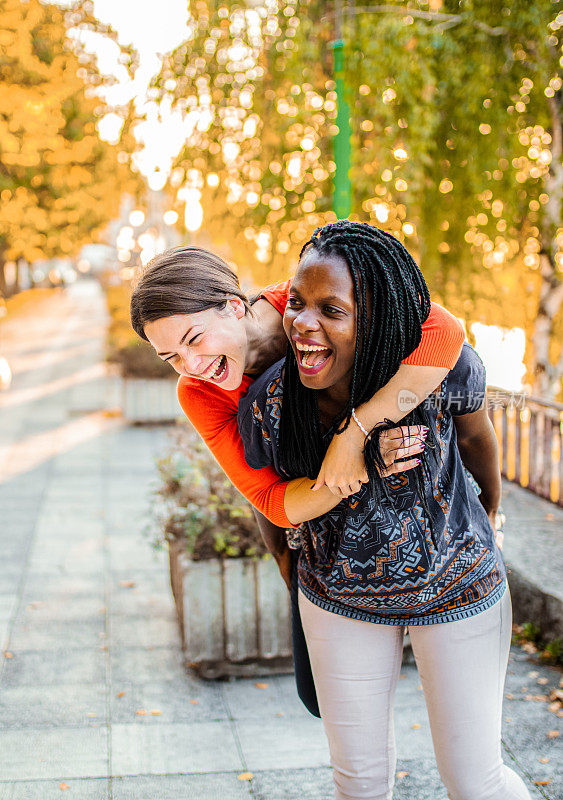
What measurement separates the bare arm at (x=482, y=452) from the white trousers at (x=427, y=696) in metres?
0.27

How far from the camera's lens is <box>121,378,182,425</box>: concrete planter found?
10367 millimetres

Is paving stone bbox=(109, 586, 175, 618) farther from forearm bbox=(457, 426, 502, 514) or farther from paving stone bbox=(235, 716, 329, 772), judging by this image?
forearm bbox=(457, 426, 502, 514)

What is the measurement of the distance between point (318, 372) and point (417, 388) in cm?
21

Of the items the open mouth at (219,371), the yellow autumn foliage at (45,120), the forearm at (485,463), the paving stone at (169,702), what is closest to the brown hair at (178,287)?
the open mouth at (219,371)

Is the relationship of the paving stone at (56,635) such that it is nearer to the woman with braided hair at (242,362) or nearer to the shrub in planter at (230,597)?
the shrub in planter at (230,597)

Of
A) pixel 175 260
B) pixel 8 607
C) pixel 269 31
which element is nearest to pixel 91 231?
pixel 269 31

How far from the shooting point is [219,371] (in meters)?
1.90

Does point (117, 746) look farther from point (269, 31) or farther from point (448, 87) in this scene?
point (269, 31)

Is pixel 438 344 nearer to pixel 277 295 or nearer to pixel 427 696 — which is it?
pixel 277 295

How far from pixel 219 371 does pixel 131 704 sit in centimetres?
238

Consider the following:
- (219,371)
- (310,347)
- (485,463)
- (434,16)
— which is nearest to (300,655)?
(485,463)

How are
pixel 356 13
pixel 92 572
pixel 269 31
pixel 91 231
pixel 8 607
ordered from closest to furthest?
1. pixel 8 607
2. pixel 92 572
3. pixel 356 13
4. pixel 269 31
5. pixel 91 231

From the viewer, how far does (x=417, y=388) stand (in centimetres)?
175

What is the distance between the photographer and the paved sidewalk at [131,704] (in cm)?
315
